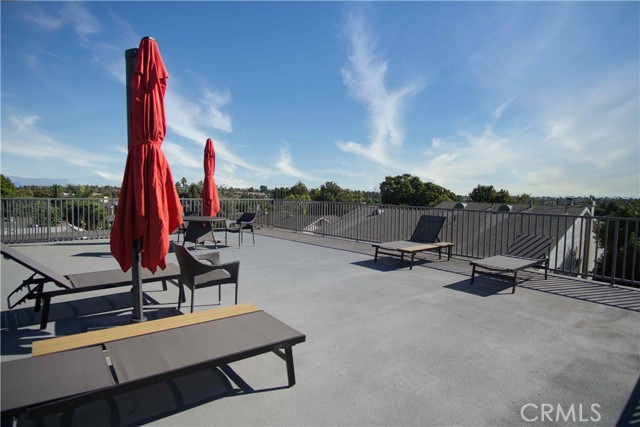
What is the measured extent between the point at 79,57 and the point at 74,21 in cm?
116

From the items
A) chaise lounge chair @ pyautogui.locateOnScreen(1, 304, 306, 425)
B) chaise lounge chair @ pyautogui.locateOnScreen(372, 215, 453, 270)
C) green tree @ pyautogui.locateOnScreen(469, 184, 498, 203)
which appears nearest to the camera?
chaise lounge chair @ pyautogui.locateOnScreen(1, 304, 306, 425)

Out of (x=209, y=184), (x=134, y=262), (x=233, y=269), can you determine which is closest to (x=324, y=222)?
(x=209, y=184)

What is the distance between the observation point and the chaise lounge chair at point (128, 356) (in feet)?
5.50

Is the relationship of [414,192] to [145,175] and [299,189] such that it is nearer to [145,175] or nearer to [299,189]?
[299,189]

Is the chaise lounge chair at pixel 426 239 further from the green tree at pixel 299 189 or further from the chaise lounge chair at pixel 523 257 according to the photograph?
the green tree at pixel 299 189

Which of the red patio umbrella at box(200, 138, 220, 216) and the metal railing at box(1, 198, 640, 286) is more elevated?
the red patio umbrella at box(200, 138, 220, 216)

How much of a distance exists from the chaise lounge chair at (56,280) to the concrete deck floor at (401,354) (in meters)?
0.32

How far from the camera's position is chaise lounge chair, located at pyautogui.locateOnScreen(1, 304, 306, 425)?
1.68 m

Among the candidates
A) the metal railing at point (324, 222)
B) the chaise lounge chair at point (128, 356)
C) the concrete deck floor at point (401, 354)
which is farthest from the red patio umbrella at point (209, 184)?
the chaise lounge chair at point (128, 356)

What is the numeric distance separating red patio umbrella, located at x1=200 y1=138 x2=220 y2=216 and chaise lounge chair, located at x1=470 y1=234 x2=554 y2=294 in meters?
6.33

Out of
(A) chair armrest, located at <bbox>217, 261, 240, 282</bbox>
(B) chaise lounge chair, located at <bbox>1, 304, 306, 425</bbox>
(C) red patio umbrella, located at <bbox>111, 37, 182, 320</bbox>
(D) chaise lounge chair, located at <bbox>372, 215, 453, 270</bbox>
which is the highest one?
(C) red patio umbrella, located at <bbox>111, 37, 182, 320</bbox>

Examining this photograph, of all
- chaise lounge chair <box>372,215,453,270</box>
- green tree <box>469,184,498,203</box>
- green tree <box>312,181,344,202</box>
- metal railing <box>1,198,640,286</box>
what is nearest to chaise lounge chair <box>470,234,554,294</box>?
chaise lounge chair <box>372,215,453,270</box>

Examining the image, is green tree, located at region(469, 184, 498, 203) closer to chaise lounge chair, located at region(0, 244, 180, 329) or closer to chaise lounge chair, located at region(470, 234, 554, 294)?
chaise lounge chair, located at region(470, 234, 554, 294)

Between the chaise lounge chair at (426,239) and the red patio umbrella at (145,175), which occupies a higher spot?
the red patio umbrella at (145,175)
